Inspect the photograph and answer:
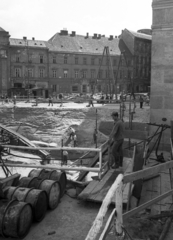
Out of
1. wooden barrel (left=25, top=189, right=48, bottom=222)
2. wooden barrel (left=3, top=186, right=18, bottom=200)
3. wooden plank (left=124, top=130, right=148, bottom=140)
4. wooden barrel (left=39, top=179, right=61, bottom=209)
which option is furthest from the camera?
wooden plank (left=124, top=130, right=148, bottom=140)

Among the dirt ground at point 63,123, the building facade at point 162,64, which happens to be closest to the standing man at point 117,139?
the dirt ground at point 63,123

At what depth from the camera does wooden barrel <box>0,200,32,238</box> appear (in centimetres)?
383

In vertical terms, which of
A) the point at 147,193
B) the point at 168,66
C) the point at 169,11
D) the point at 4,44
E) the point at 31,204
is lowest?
the point at 147,193

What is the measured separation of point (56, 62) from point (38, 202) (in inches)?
2187

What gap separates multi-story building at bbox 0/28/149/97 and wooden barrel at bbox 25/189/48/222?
157 ft

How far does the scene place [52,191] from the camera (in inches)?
195

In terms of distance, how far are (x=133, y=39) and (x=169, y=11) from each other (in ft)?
177

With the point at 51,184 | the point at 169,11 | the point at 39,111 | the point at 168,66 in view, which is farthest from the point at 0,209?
the point at 39,111

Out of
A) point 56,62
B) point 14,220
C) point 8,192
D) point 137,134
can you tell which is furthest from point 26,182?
point 56,62

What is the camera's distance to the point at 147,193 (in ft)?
19.2

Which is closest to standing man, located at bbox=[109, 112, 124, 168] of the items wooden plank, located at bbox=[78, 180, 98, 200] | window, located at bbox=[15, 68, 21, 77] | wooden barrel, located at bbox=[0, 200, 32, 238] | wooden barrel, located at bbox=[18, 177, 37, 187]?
wooden plank, located at bbox=[78, 180, 98, 200]

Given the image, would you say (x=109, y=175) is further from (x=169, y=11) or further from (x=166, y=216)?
(x=169, y=11)

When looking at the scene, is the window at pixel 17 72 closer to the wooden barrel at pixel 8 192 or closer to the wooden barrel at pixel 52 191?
the wooden barrel at pixel 52 191

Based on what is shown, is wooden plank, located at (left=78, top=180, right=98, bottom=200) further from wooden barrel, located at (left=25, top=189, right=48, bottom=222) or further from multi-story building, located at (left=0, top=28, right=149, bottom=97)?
multi-story building, located at (left=0, top=28, right=149, bottom=97)
